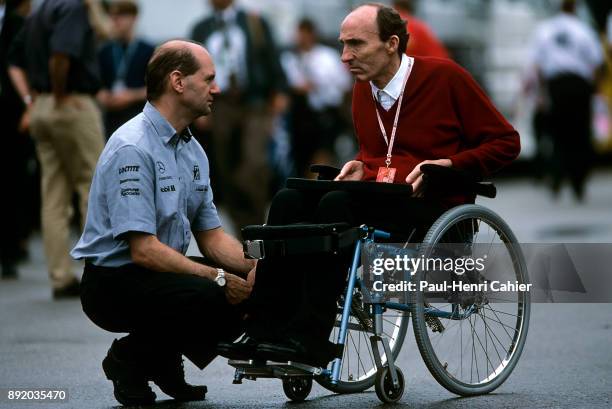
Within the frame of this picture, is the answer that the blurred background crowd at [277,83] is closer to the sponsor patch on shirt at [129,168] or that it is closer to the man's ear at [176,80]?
the man's ear at [176,80]

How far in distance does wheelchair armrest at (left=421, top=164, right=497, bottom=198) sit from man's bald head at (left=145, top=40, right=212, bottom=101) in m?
0.89

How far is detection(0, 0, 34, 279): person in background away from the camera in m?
9.80

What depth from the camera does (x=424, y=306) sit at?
5.37 m

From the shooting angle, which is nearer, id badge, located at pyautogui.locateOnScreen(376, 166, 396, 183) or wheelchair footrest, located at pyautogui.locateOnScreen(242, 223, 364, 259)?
wheelchair footrest, located at pyautogui.locateOnScreen(242, 223, 364, 259)

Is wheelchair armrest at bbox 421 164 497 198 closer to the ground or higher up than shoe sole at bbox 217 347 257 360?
higher up

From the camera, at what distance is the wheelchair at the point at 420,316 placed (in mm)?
5074

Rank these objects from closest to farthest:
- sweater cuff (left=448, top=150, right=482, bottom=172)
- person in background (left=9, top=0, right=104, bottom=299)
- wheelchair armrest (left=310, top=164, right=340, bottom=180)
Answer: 1. sweater cuff (left=448, top=150, right=482, bottom=172)
2. wheelchair armrest (left=310, top=164, right=340, bottom=180)
3. person in background (left=9, top=0, right=104, bottom=299)

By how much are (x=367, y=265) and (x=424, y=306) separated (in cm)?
31

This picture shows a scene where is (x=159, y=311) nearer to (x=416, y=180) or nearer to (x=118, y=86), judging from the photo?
(x=416, y=180)

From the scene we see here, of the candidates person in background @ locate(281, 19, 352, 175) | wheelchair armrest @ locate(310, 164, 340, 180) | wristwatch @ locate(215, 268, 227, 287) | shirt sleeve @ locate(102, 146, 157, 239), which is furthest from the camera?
person in background @ locate(281, 19, 352, 175)

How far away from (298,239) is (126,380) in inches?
32.8

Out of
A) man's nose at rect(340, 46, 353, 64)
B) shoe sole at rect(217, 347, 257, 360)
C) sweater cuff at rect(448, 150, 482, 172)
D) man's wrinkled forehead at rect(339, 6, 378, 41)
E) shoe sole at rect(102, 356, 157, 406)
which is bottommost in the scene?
shoe sole at rect(102, 356, 157, 406)

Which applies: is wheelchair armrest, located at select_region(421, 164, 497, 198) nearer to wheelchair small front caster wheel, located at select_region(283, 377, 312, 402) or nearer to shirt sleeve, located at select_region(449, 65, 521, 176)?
shirt sleeve, located at select_region(449, 65, 521, 176)

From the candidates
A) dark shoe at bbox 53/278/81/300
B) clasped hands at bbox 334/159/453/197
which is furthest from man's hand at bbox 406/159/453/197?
dark shoe at bbox 53/278/81/300
